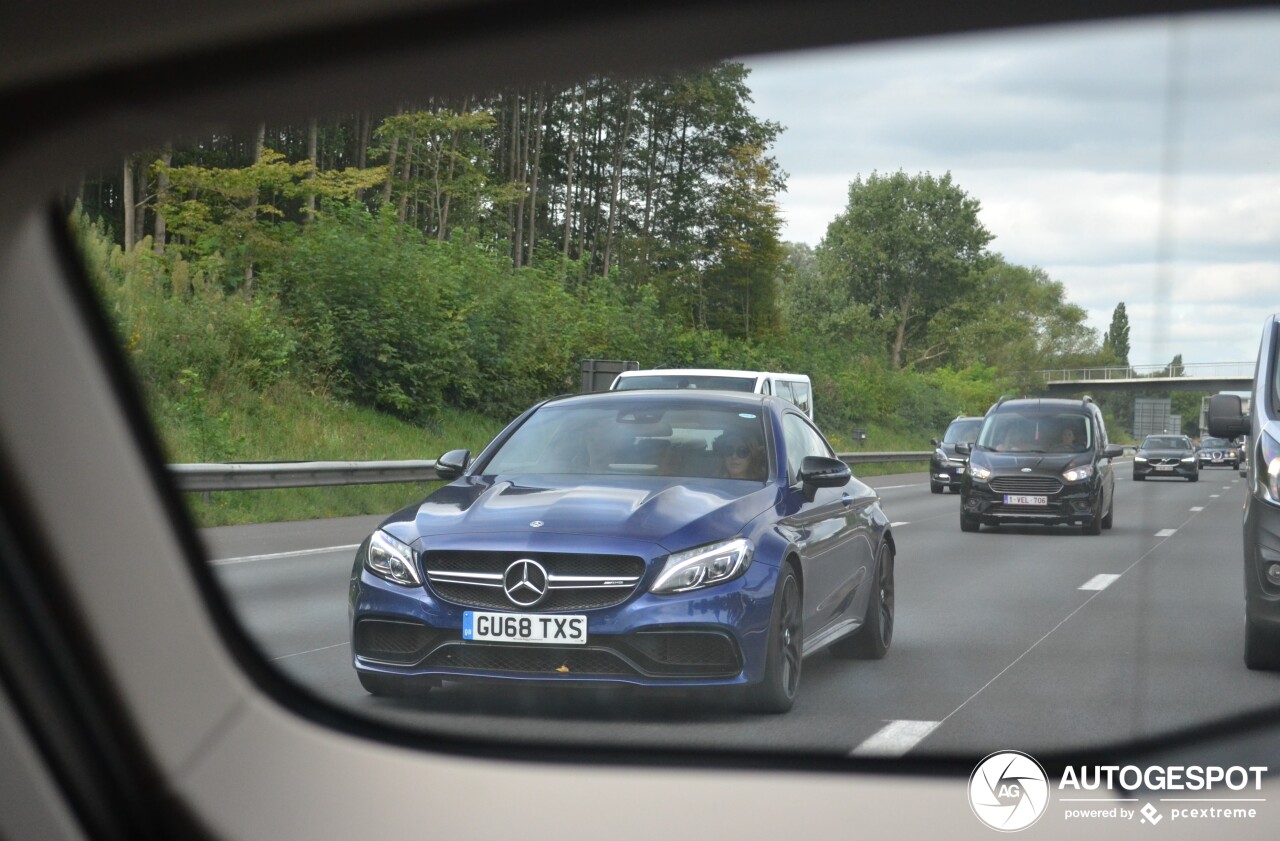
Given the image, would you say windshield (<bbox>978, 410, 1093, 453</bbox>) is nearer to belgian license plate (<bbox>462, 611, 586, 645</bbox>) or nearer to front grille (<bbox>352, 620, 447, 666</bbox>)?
front grille (<bbox>352, 620, 447, 666</bbox>)

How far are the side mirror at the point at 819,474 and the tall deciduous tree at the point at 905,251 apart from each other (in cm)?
5542

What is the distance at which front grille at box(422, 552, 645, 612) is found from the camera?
6113 mm

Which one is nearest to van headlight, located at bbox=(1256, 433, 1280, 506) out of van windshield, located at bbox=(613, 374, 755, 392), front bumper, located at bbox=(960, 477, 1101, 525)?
van windshield, located at bbox=(613, 374, 755, 392)

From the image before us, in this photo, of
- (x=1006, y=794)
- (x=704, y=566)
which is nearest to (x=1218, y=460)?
(x=704, y=566)

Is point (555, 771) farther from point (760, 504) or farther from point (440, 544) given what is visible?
point (760, 504)

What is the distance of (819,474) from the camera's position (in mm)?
8023

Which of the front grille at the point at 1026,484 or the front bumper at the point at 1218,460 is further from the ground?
the front grille at the point at 1026,484

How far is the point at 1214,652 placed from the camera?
390 inches

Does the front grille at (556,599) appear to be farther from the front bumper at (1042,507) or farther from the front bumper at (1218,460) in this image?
the front bumper at (1218,460)

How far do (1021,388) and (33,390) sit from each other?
71403 millimetres

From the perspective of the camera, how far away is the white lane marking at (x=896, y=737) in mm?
6000

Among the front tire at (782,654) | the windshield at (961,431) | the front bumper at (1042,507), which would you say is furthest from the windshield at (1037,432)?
the front tire at (782,654)

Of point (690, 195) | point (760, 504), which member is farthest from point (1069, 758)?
point (690, 195)

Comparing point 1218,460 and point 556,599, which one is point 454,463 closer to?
point 556,599
